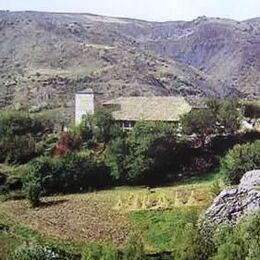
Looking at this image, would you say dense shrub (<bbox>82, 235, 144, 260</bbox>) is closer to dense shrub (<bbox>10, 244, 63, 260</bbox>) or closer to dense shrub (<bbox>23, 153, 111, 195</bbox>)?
dense shrub (<bbox>10, 244, 63, 260</bbox>)

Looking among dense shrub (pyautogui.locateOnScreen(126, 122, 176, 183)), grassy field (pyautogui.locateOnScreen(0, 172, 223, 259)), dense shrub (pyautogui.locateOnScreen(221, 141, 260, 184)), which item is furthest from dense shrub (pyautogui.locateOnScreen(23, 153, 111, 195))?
dense shrub (pyautogui.locateOnScreen(221, 141, 260, 184))

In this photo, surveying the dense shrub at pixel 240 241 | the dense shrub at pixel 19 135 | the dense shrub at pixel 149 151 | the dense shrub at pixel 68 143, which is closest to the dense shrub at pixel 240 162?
the dense shrub at pixel 149 151

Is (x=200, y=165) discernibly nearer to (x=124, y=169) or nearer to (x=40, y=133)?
(x=124, y=169)

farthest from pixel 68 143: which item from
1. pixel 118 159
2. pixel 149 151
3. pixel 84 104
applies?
pixel 84 104

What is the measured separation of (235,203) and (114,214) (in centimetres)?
825

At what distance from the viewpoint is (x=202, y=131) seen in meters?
48.6

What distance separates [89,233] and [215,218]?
6.83 m

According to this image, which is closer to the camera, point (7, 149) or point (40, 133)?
point (7, 149)

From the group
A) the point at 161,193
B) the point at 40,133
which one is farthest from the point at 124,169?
the point at 40,133

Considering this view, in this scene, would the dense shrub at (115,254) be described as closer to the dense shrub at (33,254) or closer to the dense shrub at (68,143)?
the dense shrub at (33,254)

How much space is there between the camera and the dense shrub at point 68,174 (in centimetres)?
4091

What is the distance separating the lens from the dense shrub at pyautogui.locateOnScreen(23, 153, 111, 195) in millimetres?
40906

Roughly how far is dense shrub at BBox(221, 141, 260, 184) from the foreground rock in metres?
7.61

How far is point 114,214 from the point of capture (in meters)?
35.7
